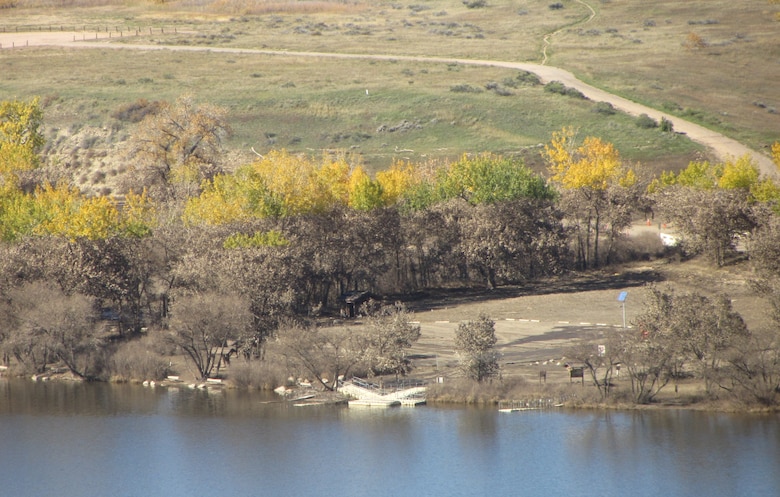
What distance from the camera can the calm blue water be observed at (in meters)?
40.9

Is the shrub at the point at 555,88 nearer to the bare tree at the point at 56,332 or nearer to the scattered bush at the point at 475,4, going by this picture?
the scattered bush at the point at 475,4

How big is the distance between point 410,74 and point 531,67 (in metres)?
14.9

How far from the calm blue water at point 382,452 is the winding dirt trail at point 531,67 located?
4422 cm

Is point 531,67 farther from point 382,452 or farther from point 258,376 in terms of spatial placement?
point 382,452

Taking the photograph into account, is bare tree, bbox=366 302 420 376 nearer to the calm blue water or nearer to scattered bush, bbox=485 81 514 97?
the calm blue water

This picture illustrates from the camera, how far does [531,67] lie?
435 ft

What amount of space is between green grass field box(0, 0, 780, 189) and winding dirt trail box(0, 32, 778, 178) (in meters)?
2.34

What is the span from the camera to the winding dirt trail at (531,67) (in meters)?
101

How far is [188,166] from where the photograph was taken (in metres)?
83.0

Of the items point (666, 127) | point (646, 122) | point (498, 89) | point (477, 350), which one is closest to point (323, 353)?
point (477, 350)

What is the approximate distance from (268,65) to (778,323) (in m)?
94.8

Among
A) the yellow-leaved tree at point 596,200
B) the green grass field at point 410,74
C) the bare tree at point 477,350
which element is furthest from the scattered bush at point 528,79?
the bare tree at point 477,350

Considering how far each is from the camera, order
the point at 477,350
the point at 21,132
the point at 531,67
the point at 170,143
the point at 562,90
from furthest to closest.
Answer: the point at 531,67, the point at 562,90, the point at 21,132, the point at 170,143, the point at 477,350

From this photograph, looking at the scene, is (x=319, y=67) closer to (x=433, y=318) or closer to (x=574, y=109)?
(x=574, y=109)
